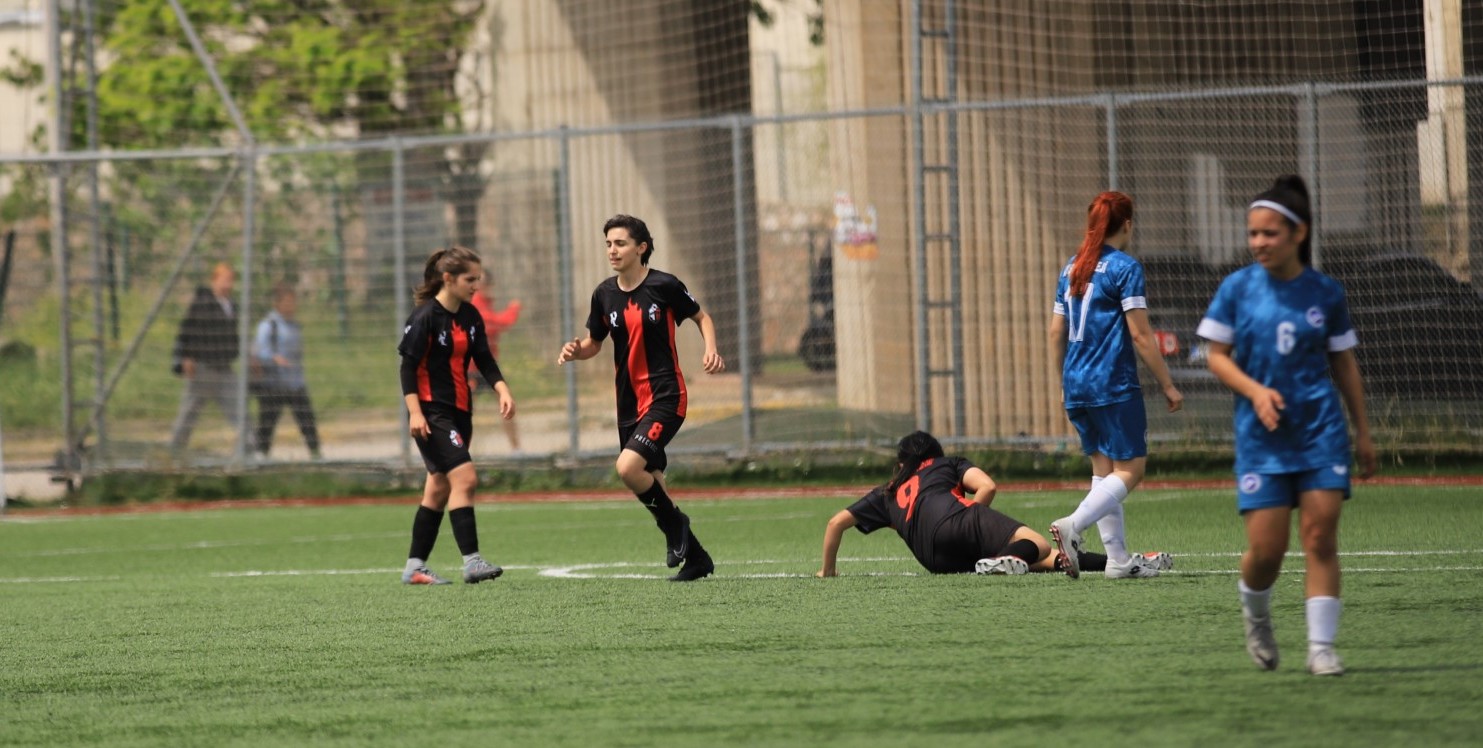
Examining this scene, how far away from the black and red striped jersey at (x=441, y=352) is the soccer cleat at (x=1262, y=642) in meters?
5.21

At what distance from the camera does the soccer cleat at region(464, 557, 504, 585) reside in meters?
9.94

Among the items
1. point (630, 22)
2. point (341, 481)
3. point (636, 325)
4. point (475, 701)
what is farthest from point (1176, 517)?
point (630, 22)

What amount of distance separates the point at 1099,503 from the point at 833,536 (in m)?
1.41

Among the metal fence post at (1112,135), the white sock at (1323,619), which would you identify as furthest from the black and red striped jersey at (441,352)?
the metal fence post at (1112,135)

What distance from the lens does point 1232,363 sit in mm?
5938

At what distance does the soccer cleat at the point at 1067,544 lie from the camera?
28.2ft

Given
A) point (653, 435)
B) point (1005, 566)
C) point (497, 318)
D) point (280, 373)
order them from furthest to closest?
point (280, 373) < point (497, 318) < point (653, 435) < point (1005, 566)

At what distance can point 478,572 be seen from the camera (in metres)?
9.97

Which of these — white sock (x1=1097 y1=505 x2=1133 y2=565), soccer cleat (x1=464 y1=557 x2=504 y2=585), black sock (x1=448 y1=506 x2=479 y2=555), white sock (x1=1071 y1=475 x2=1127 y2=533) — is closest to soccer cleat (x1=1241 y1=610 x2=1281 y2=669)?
white sock (x1=1071 y1=475 x2=1127 y2=533)

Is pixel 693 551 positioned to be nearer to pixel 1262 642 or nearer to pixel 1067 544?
pixel 1067 544

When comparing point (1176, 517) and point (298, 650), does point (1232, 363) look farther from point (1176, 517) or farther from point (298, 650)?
point (1176, 517)

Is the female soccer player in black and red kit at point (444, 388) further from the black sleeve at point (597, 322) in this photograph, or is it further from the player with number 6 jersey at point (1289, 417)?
the player with number 6 jersey at point (1289, 417)

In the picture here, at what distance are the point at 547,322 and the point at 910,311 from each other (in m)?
3.74

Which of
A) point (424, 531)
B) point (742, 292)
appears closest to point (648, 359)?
point (424, 531)
